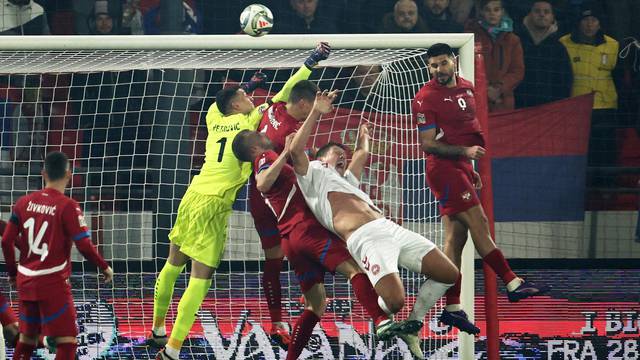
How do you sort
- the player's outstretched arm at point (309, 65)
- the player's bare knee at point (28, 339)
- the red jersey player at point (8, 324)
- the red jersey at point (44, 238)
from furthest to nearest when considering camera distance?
1. the player's outstretched arm at point (309, 65)
2. the red jersey player at point (8, 324)
3. the player's bare knee at point (28, 339)
4. the red jersey at point (44, 238)

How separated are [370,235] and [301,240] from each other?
1.62ft

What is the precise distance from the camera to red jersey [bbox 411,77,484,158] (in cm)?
1081

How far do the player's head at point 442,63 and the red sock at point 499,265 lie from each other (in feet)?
3.92

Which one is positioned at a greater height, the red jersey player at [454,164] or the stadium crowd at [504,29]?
the stadium crowd at [504,29]

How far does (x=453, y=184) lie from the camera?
35.8 ft

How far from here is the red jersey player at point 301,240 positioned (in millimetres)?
10328

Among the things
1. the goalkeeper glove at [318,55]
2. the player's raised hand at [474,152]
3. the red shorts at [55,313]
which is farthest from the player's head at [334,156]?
the red shorts at [55,313]

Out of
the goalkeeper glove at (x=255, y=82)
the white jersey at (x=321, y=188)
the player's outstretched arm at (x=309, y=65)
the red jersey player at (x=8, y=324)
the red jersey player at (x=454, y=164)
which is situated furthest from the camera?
the goalkeeper glove at (x=255, y=82)

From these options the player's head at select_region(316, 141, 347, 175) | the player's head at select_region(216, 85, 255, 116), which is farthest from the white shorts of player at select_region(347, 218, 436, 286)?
the player's head at select_region(216, 85, 255, 116)

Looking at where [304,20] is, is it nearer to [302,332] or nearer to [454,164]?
[454,164]

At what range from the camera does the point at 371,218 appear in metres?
10.4

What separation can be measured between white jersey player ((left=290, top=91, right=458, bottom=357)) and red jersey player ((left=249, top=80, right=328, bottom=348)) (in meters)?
0.47

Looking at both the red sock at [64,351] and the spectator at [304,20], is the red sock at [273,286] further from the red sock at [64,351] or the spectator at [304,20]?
the spectator at [304,20]

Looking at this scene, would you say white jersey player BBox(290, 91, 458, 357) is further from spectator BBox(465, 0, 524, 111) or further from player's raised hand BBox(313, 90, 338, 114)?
spectator BBox(465, 0, 524, 111)
